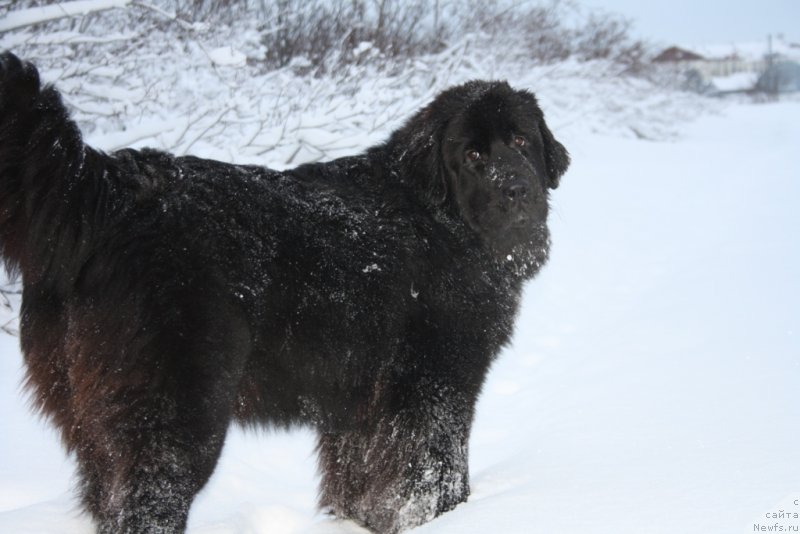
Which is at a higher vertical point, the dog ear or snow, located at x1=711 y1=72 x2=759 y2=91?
the dog ear

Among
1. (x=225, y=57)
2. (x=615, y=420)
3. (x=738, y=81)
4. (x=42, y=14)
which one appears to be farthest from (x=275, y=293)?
(x=738, y=81)

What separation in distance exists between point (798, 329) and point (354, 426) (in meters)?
3.41

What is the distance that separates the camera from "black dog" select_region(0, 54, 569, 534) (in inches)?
92.2

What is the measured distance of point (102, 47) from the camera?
7238 millimetres

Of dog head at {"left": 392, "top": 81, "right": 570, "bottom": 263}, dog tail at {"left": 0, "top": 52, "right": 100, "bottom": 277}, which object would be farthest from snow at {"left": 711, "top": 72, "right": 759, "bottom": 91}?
dog tail at {"left": 0, "top": 52, "right": 100, "bottom": 277}

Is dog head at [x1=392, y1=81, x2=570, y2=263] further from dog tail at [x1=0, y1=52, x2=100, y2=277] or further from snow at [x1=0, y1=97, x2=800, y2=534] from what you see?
dog tail at [x1=0, y1=52, x2=100, y2=277]

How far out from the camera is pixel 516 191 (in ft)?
10.6

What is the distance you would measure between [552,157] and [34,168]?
233cm

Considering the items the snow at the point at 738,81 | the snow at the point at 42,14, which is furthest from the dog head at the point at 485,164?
the snow at the point at 738,81

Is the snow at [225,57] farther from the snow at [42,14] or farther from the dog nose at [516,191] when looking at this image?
the dog nose at [516,191]

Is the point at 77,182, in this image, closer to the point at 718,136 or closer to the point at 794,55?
the point at 718,136

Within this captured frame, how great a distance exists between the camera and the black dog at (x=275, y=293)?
2.34 m

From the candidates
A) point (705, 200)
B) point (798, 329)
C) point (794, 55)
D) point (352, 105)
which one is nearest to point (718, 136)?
point (705, 200)

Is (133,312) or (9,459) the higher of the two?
(133,312)
